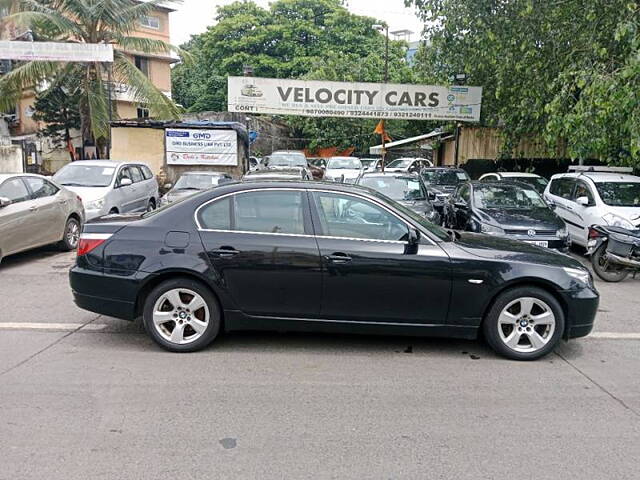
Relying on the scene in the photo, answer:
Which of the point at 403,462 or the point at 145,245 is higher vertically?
the point at 145,245

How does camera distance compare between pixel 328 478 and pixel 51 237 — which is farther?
pixel 51 237

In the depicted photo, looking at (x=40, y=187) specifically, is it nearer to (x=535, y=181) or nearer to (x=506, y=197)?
(x=506, y=197)

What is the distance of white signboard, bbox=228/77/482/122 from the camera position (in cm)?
1766

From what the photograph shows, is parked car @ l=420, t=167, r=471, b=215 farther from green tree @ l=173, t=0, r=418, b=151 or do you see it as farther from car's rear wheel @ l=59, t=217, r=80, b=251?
green tree @ l=173, t=0, r=418, b=151

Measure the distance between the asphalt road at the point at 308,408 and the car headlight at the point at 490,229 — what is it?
10.8 ft

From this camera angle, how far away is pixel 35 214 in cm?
880

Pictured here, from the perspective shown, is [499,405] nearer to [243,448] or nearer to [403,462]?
[403,462]

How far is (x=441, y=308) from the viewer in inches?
190

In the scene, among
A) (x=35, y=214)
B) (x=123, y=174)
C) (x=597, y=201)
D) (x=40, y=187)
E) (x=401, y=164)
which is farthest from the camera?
(x=401, y=164)

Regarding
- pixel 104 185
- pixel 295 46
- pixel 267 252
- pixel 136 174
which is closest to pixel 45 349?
pixel 267 252

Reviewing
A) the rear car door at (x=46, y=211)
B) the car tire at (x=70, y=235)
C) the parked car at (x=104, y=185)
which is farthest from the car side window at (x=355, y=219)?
the parked car at (x=104, y=185)

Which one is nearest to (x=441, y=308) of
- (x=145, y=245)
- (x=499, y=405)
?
(x=499, y=405)

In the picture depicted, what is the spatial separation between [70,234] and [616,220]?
9.80 m

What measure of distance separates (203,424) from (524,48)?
39.2ft
